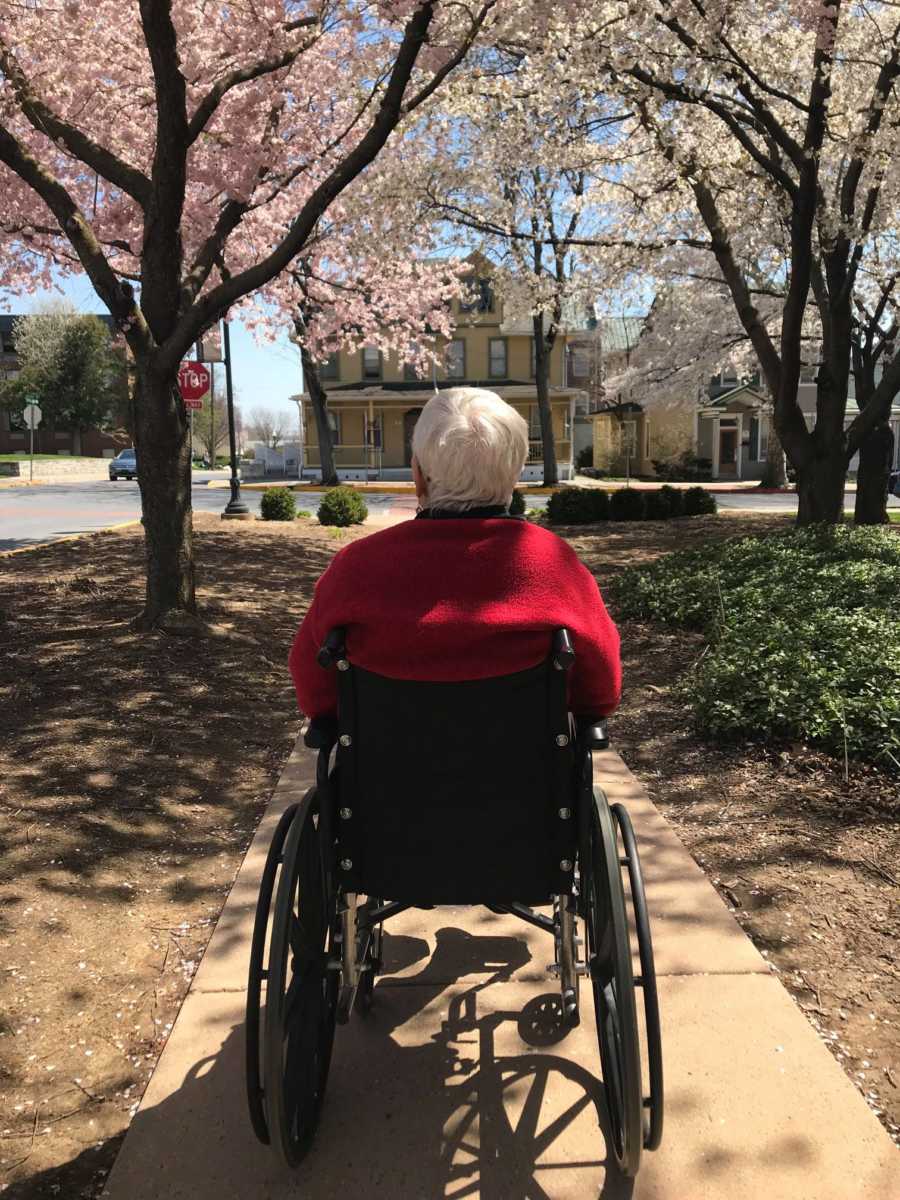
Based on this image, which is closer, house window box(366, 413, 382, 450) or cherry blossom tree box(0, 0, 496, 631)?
cherry blossom tree box(0, 0, 496, 631)

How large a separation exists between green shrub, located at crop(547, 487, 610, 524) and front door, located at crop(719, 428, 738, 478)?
28.3 meters

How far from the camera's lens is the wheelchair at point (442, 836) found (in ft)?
6.30

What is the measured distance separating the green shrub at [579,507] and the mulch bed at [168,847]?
10.4 meters

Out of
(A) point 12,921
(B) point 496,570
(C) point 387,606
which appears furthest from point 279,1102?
(A) point 12,921

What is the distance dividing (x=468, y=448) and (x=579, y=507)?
1557cm

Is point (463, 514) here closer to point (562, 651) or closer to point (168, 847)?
point (562, 651)

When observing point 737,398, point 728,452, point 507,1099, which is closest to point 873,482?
point 507,1099

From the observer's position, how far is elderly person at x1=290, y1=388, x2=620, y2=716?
196 cm

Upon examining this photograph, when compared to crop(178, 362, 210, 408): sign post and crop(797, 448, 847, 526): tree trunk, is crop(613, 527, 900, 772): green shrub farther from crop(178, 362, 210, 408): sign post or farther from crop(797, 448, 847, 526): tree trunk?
crop(178, 362, 210, 408): sign post

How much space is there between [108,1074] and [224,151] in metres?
8.64

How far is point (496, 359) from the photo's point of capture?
4072 centimetres

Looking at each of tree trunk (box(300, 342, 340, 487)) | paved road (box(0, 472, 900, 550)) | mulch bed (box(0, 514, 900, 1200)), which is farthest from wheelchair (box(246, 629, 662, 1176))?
tree trunk (box(300, 342, 340, 487))

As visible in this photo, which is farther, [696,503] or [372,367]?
[372,367]

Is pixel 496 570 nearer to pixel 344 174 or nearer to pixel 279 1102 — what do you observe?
pixel 279 1102
